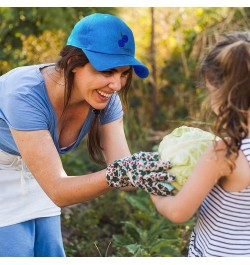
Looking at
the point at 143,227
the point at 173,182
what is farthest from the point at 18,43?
the point at 173,182

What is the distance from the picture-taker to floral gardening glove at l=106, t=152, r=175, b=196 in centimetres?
233

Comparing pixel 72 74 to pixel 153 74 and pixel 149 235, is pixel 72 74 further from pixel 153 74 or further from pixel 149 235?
pixel 153 74

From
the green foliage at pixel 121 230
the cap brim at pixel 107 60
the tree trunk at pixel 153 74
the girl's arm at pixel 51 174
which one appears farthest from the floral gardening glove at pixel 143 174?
the tree trunk at pixel 153 74

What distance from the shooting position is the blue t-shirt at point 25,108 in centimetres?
287

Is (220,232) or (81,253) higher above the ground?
(220,232)

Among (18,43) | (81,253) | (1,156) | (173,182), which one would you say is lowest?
(81,253)

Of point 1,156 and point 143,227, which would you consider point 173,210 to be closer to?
point 1,156

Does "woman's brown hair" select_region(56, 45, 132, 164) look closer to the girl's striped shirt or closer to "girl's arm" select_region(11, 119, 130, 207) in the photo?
"girl's arm" select_region(11, 119, 130, 207)

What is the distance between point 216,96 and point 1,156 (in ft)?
4.07

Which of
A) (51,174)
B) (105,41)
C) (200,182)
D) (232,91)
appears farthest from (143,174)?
(105,41)

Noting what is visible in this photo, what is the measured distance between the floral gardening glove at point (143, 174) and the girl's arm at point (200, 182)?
10 centimetres

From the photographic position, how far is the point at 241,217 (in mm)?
2297

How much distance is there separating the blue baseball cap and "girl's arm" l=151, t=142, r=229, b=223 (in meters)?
0.70
